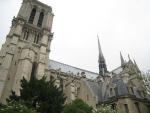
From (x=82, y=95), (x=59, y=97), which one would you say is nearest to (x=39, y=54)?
(x=82, y=95)

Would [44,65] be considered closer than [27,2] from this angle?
Yes

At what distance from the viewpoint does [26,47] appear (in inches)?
1549

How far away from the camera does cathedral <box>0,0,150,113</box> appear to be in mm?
31156

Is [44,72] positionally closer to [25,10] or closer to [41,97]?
[41,97]

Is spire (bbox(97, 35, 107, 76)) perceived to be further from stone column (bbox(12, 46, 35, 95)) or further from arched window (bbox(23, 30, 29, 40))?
arched window (bbox(23, 30, 29, 40))

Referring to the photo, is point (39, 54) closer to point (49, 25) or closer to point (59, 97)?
point (49, 25)

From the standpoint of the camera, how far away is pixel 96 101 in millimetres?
33062

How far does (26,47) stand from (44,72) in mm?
6904

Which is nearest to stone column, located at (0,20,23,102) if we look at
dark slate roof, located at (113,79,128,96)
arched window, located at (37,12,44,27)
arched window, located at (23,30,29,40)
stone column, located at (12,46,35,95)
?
arched window, located at (23,30,29,40)

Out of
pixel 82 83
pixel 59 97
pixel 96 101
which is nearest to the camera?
pixel 59 97

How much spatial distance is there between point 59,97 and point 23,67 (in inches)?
624

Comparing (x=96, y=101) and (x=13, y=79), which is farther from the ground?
(x=13, y=79)

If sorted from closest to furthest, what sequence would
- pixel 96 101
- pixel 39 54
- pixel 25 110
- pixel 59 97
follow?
pixel 25 110
pixel 59 97
pixel 96 101
pixel 39 54

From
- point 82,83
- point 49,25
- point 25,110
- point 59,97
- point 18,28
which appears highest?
point 49,25
